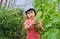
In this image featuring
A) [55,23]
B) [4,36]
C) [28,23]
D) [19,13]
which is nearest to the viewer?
[55,23]

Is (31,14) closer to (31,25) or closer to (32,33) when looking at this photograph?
(31,25)

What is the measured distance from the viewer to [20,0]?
9805mm

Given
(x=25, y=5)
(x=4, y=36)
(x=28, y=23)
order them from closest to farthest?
(x=28, y=23) < (x=4, y=36) < (x=25, y=5)

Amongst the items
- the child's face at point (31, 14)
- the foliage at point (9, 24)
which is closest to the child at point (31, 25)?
the child's face at point (31, 14)

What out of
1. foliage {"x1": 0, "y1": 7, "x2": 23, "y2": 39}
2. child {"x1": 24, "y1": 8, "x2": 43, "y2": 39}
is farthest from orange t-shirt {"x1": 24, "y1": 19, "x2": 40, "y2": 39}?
foliage {"x1": 0, "y1": 7, "x2": 23, "y2": 39}

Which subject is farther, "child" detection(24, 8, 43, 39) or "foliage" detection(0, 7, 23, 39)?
"foliage" detection(0, 7, 23, 39)

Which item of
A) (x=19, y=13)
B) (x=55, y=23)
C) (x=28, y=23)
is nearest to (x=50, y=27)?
(x=55, y=23)

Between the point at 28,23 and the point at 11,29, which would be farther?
the point at 11,29

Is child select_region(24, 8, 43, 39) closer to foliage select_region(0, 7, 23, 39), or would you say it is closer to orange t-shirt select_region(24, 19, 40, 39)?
orange t-shirt select_region(24, 19, 40, 39)

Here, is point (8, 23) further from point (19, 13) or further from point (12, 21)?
point (19, 13)

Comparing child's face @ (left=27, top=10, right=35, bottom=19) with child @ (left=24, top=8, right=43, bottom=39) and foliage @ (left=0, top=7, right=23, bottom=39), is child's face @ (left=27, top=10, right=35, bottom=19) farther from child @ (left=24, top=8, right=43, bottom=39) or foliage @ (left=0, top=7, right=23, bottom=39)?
foliage @ (left=0, top=7, right=23, bottom=39)

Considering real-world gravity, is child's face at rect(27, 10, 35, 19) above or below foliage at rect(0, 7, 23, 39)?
above

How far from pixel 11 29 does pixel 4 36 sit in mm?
298

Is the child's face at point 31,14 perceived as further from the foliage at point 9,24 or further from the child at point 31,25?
the foliage at point 9,24
